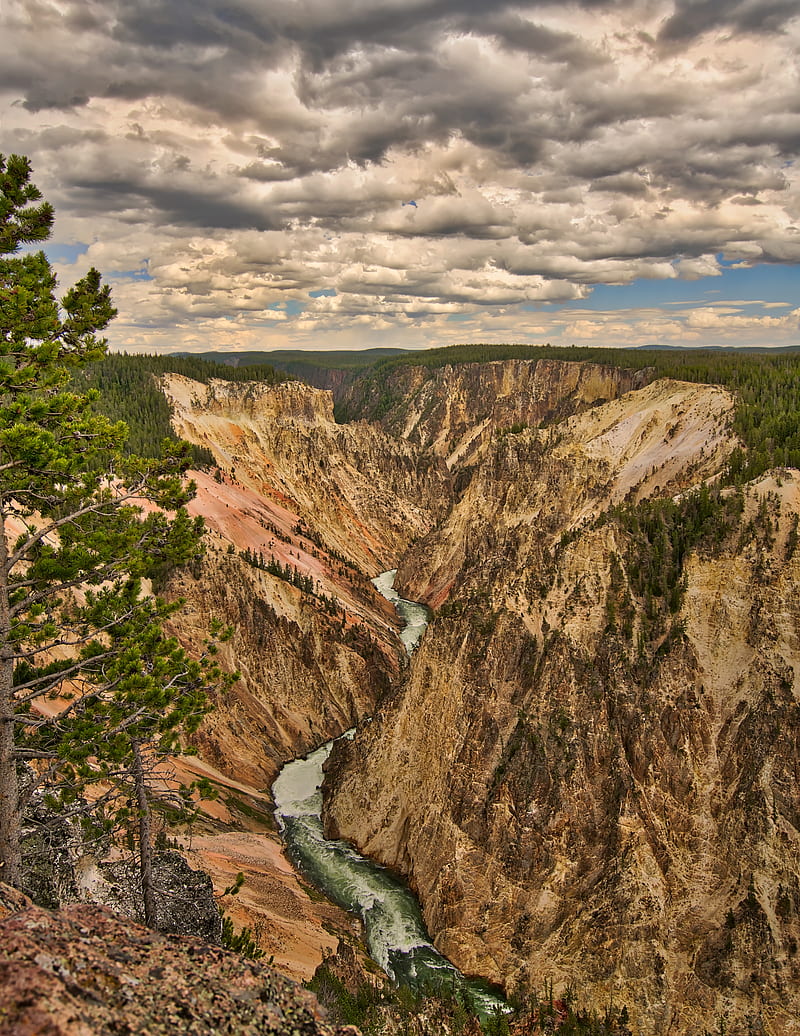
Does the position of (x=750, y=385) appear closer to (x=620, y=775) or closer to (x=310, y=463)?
(x=620, y=775)

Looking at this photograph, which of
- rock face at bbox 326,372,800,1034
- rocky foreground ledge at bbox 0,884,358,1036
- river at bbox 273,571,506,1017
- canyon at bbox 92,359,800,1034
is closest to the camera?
rocky foreground ledge at bbox 0,884,358,1036

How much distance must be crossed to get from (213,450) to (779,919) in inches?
2548

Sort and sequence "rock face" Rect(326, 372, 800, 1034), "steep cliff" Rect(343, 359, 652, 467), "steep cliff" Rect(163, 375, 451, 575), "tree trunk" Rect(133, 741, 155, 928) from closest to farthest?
"tree trunk" Rect(133, 741, 155, 928) → "rock face" Rect(326, 372, 800, 1034) → "steep cliff" Rect(163, 375, 451, 575) → "steep cliff" Rect(343, 359, 652, 467)

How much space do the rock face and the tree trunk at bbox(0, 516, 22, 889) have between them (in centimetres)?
1723

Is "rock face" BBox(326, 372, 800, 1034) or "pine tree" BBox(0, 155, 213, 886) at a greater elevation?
"pine tree" BBox(0, 155, 213, 886)

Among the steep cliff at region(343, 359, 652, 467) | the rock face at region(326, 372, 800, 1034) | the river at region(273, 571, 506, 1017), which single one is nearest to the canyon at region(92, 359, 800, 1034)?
the rock face at region(326, 372, 800, 1034)

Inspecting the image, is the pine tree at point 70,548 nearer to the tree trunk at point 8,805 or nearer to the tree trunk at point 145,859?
the tree trunk at point 8,805

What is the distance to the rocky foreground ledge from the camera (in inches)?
205

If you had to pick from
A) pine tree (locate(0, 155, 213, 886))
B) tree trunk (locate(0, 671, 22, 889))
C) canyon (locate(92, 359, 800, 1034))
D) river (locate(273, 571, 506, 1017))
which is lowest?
river (locate(273, 571, 506, 1017))

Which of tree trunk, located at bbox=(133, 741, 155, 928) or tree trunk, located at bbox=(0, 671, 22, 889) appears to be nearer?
tree trunk, located at bbox=(0, 671, 22, 889)

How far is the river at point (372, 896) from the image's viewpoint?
74.5ft

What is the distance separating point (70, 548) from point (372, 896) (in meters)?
22.6

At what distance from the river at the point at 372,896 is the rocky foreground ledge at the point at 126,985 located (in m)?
18.1

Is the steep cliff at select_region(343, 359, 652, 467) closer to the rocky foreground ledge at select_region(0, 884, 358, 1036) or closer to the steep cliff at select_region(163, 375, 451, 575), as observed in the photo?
the steep cliff at select_region(163, 375, 451, 575)
